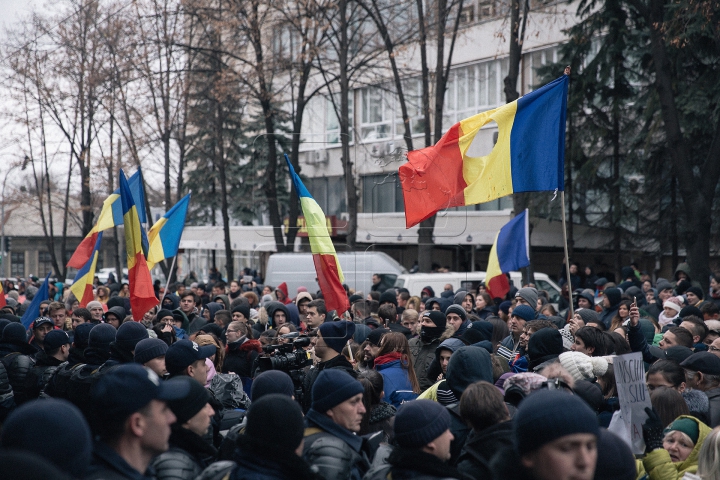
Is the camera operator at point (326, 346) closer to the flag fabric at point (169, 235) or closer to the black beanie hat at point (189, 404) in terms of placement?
the black beanie hat at point (189, 404)

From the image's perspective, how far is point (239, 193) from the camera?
3784 centimetres

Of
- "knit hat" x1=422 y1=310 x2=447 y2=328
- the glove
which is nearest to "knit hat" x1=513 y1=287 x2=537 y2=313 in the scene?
"knit hat" x1=422 y1=310 x2=447 y2=328

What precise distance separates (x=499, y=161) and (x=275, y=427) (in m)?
5.74

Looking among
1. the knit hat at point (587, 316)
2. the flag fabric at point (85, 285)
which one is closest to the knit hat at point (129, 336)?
the knit hat at point (587, 316)

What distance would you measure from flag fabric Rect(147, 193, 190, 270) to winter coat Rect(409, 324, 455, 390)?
215 inches

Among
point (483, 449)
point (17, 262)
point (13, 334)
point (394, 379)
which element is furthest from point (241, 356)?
point (17, 262)

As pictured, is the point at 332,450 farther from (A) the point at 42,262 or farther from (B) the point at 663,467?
(A) the point at 42,262

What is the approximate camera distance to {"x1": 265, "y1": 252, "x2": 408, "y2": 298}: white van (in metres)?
20.0

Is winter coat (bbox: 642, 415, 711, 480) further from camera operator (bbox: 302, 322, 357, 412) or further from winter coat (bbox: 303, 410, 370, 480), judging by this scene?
camera operator (bbox: 302, 322, 357, 412)

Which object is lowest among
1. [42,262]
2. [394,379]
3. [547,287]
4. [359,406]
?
[42,262]

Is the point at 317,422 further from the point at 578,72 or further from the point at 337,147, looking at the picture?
the point at 337,147

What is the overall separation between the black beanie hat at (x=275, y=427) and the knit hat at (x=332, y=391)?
64 centimetres

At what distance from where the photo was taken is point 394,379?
22.4ft

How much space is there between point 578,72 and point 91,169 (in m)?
18.2
